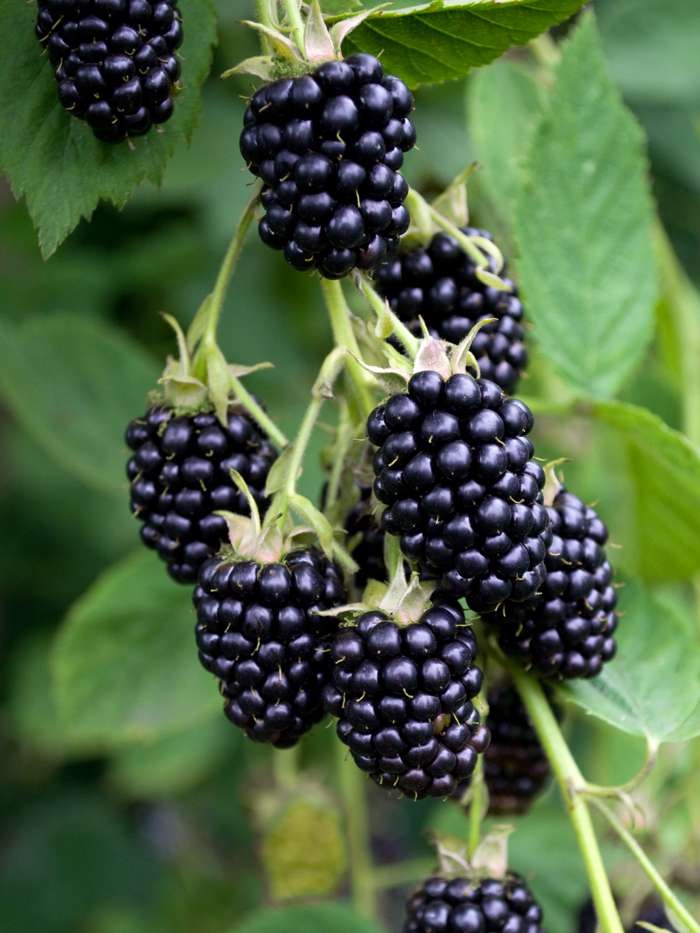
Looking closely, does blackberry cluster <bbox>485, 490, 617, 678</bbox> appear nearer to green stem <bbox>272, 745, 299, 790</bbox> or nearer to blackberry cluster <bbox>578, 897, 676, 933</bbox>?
blackberry cluster <bbox>578, 897, 676, 933</bbox>

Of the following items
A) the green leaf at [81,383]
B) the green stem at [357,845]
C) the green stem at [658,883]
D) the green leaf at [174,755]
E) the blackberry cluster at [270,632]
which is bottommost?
the green leaf at [174,755]

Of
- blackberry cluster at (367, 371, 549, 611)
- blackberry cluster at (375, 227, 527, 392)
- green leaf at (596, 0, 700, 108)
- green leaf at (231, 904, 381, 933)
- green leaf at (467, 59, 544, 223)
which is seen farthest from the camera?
green leaf at (596, 0, 700, 108)

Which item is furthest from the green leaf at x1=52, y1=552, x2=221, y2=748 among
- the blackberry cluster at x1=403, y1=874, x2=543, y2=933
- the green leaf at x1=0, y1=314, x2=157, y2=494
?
the blackberry cluster at x1=403, y1=874, x2=543, y2=933

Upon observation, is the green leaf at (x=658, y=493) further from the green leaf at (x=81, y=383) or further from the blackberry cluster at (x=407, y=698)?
the green leaf at (x=81, y=383)

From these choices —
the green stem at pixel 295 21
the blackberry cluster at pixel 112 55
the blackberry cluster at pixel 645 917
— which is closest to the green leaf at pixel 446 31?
the green stem at pixel 295 21

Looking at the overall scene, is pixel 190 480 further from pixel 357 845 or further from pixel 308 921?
pixel 357 845

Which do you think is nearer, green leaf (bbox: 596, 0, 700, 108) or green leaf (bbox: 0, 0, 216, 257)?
green leaf (bbox: 0, 0, 216, 257)

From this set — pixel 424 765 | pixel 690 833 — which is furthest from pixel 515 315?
pixel 690 833
